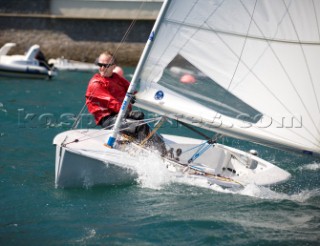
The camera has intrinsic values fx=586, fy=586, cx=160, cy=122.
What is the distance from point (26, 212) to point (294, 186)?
316 cm

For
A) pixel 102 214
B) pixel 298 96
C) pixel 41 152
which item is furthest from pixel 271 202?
pixel 41 152

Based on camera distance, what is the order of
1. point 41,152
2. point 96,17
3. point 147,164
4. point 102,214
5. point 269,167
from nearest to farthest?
1. point 102,214
2. point 147,164
3. point 269,167
4. point 41,152
5. point 96,17

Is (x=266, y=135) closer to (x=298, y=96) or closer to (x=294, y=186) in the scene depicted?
(x=298, y=96)

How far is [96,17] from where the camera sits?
21641 millimetres

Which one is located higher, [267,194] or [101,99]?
[101,99]

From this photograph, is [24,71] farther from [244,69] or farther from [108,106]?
[244,69]

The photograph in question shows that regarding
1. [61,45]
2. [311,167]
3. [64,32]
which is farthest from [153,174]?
[64,32]

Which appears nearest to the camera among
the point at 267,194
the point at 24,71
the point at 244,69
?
the point at 244,69

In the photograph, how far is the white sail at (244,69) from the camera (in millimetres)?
5969

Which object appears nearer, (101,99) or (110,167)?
(110,167)

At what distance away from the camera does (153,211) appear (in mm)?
5934

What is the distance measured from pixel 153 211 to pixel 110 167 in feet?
2.32

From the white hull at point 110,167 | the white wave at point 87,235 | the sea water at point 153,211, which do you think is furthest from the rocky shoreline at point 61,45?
the white wave at point 87,235

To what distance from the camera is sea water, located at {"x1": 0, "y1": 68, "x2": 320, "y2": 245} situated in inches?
211
